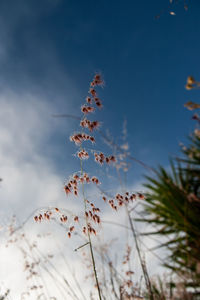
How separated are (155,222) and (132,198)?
0.57m

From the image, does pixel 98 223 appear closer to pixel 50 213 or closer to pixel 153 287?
pixel 50 213

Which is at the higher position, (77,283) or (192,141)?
(192,141)

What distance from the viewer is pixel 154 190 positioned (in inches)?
135

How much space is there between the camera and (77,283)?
3373mm

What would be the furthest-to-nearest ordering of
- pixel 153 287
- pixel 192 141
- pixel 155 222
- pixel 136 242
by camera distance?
pixel 192 141 → pixel 155 222 → pixel 153 287 → pixel 136 242

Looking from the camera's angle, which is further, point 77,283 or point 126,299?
point 77,283

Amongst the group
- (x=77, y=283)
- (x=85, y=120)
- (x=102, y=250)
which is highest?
(x=85, y=120)

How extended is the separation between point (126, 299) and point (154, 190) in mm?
1340

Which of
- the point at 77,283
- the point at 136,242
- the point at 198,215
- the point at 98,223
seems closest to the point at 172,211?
the point at 198,215

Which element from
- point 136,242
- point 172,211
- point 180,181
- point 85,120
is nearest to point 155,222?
point 172,211

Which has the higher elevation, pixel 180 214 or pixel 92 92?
pixel 92 92

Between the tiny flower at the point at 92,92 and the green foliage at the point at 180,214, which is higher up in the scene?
the tiny flower at the point at 92,92

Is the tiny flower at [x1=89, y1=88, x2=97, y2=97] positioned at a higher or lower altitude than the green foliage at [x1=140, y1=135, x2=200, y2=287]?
higher

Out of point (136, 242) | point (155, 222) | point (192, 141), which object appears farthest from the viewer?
point (192, 141)
